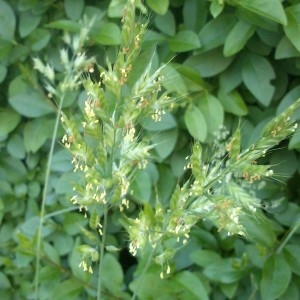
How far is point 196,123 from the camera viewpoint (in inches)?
43.3

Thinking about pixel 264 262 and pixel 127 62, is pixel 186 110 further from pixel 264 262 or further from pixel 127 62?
pixel 127 62

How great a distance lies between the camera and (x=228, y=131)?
113 centimetres

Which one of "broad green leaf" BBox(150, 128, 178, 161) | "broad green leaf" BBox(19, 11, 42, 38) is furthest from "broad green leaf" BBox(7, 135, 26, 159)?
"broad green leaf" BBox(150, 128, 178, 161)

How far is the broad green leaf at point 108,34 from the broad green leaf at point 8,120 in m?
0.28

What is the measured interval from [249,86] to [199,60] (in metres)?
0.11

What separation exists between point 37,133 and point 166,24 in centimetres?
36

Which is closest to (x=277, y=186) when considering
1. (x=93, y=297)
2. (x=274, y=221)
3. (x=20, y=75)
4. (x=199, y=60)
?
(x=274, y=221)

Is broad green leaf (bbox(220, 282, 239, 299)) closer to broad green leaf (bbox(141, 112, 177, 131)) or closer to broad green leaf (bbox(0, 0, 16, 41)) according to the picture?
broad green leaf (bbox(141, 112, 177, 131))

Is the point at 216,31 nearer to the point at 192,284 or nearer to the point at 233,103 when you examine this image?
the point at 233,103

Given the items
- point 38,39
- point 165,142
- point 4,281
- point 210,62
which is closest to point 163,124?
point 165,142

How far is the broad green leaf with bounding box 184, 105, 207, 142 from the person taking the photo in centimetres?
108

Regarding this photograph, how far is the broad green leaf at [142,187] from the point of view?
3.69 feet

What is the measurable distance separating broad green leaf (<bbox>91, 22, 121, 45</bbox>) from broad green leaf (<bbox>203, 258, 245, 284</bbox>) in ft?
1.44

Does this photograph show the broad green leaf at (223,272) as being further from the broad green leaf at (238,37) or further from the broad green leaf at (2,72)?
the broad green leaf at (2,72)
